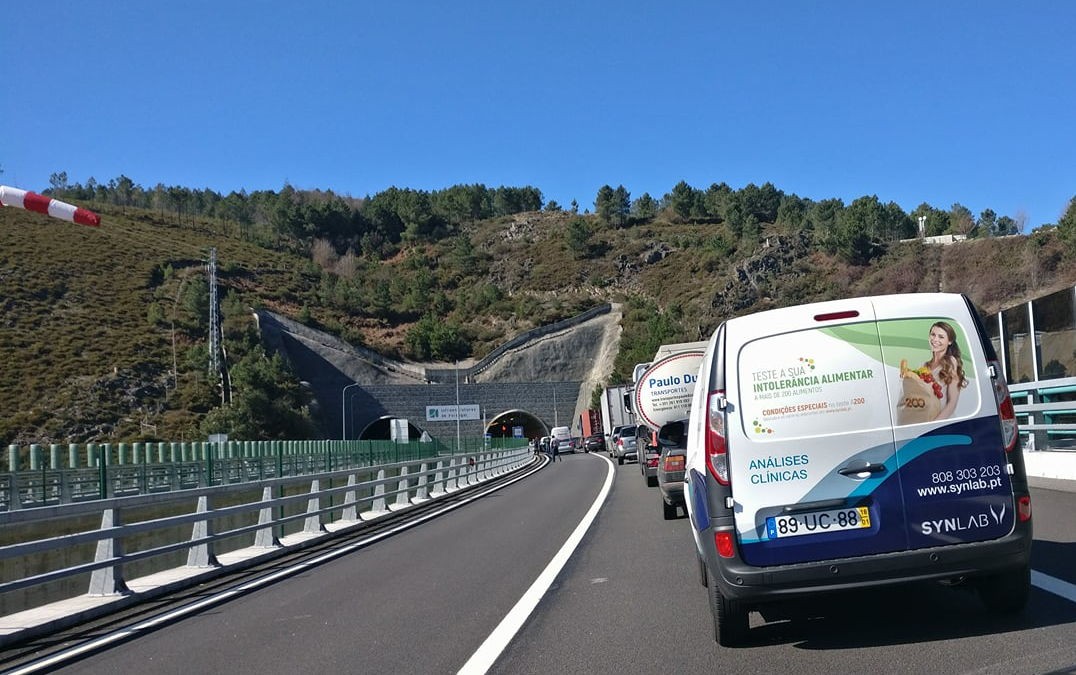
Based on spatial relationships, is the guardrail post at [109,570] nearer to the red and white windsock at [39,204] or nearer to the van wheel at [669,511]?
the red and white windsock at [39,204]

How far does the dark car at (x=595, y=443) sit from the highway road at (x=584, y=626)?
63.3 m

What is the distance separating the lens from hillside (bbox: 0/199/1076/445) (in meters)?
74.9

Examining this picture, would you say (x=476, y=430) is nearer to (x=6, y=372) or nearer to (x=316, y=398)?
(x=316, y=398)

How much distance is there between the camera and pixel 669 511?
55.6ft

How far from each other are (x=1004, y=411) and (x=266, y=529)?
453 inches

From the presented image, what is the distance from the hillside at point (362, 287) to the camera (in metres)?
74.9

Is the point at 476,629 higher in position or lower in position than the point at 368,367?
lower

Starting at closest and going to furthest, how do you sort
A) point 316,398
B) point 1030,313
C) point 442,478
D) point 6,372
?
point 1030,313, point 442,478, point 6,372, point 316,398

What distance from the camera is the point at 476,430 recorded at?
322ft

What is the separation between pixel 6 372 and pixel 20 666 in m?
73.1

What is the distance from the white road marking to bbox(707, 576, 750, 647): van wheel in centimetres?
153

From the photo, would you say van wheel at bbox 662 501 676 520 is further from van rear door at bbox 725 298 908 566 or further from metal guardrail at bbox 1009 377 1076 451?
van rear door at bbox 725 298 908 566

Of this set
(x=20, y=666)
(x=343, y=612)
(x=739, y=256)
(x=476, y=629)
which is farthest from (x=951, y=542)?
(x=739, y=256)

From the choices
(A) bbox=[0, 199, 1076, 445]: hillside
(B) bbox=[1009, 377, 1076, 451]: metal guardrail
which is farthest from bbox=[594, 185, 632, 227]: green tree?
(B) bbox=[1009, 377, 1076, 451]: metal guardrail
